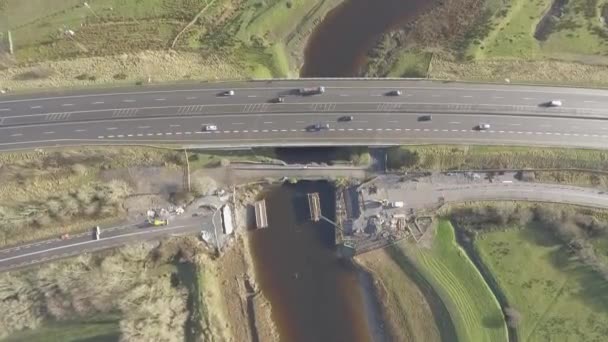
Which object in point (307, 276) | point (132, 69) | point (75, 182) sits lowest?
point (307, 276)

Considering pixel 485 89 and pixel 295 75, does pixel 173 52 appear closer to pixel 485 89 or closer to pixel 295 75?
pixel 295 75

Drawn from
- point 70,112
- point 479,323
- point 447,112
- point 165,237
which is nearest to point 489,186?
point 447,112

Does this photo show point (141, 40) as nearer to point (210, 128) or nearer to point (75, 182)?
point (210, 128)

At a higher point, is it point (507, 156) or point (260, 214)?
point (507, 156)

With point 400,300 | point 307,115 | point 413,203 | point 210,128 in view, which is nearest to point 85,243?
point 210,128

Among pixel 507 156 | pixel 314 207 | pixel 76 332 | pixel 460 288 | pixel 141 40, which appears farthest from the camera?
pixel 141 40

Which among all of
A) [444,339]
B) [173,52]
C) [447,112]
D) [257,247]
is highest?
[173,52]

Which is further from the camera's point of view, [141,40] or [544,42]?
[141,40]

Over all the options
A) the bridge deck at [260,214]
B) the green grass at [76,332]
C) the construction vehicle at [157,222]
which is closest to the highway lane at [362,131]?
the bridge deck at [260,214]
